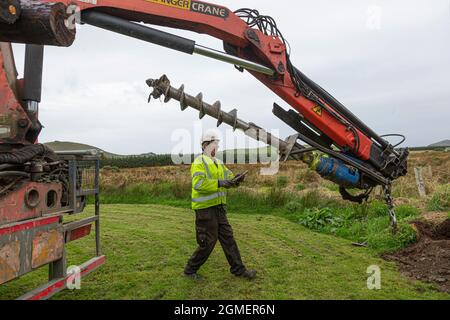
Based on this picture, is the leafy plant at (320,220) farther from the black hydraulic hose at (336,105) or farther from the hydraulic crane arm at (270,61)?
the black hydraulic hose at (336,105)

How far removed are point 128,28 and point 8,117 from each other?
1750 millimetres

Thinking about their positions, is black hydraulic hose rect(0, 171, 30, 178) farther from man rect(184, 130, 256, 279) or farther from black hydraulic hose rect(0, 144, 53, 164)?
man rect(184, 130, 256, 279)

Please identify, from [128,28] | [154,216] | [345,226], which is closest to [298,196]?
[345,226]

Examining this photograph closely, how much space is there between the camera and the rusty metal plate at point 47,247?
12.3 feet

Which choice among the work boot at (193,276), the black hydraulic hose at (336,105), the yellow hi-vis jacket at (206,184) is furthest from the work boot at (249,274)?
the black hydraulic hose at (336,105)

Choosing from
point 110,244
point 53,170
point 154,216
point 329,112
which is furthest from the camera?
point 154,216

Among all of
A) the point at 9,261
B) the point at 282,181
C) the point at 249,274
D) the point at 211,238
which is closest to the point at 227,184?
Answer: the point at 211,238

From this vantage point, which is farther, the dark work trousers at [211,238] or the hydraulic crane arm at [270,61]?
the dark work trousers at [211,238]

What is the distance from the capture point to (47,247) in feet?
12.8

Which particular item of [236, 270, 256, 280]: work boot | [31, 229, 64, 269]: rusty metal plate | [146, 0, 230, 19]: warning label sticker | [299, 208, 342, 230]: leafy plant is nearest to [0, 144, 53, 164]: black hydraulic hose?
[31, 229, 64, 269]: rusty metal plate

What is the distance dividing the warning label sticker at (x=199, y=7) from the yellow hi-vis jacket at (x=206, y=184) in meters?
1.87

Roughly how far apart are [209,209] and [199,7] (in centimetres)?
261
